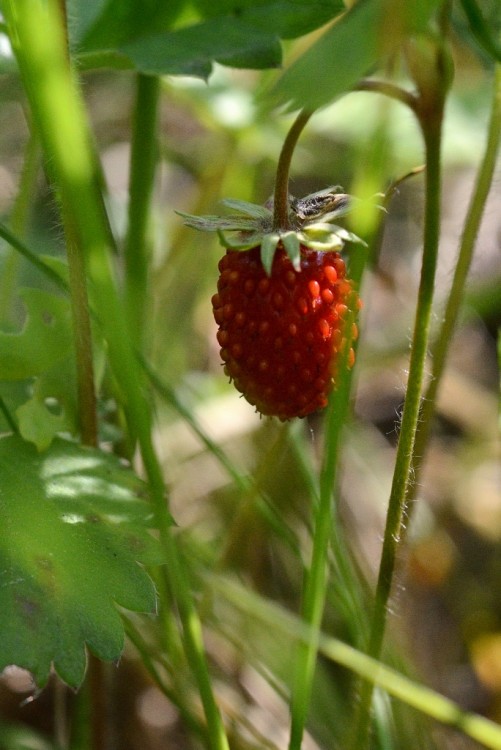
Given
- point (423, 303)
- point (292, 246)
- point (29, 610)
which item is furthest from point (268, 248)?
point (29, 610)

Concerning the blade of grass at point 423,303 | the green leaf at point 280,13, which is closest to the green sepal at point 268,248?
the blade of grass at point 423,303

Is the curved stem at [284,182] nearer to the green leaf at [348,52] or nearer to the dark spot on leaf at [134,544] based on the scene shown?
the green leaf at [348,52]

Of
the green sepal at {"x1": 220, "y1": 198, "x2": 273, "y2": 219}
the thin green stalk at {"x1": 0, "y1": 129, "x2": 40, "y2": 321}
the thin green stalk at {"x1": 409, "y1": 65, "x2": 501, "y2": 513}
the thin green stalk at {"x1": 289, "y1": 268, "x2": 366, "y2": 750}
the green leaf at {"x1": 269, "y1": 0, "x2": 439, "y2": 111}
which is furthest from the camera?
the thin green stalk at {"x1": 0, "y1": 129, "x2": 40, "y2": 321}

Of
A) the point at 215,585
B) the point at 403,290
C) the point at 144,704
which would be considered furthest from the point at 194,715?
the point at 403,290

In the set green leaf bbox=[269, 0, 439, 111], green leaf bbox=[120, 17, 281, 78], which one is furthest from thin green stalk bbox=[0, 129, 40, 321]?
green leaf bbox=[269, 0, 439, 111]

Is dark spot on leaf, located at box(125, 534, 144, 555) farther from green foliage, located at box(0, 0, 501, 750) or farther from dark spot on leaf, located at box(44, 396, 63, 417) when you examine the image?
dark spot on leaf, located at box(44, 396, 63, 417)

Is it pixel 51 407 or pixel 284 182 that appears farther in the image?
pixel 51 407

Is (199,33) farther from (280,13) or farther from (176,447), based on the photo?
(176,447)
